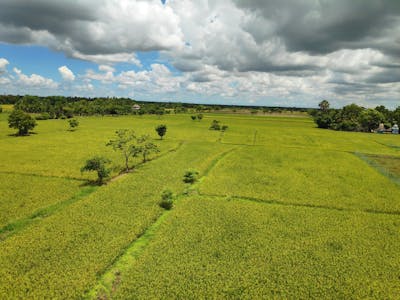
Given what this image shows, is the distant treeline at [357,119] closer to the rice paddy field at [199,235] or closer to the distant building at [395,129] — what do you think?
the distant building at [395,129]

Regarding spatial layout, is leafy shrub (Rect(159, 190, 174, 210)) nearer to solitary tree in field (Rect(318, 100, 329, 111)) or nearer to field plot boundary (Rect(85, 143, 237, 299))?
field plot boundary (Rect(85, 143, 237, 299))

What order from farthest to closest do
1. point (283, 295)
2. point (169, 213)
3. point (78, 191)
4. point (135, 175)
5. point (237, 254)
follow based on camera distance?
point (135, 175) < point (78, 191) < point (169, 213) < point (237, 254) < point (283, 295)

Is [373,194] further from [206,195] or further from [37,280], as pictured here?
[37,280]

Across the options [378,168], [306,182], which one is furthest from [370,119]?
[306,182]

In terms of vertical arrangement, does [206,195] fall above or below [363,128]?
below

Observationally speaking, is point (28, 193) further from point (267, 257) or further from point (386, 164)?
point (386, 164)

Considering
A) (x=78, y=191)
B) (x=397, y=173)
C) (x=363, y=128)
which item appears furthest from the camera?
(x=363, y=128)

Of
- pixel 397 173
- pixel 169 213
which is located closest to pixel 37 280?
pixel 169 213
